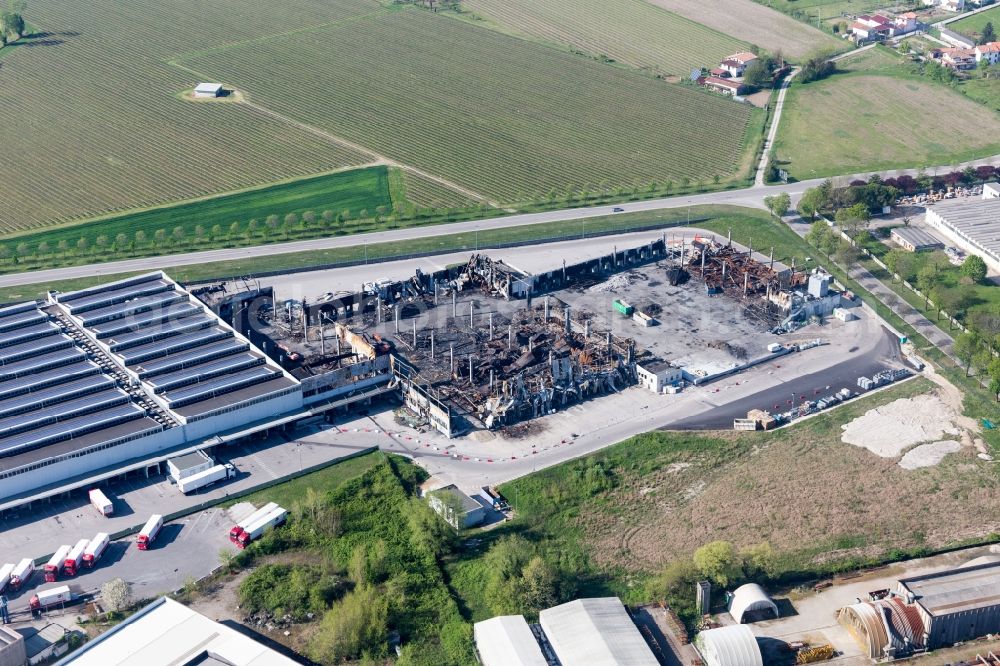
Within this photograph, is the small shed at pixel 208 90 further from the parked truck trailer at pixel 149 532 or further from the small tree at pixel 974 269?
the small tree at pixel 974 269

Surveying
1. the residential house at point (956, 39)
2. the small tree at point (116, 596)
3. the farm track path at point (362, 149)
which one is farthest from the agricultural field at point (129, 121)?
the residential house at point (956, 39)

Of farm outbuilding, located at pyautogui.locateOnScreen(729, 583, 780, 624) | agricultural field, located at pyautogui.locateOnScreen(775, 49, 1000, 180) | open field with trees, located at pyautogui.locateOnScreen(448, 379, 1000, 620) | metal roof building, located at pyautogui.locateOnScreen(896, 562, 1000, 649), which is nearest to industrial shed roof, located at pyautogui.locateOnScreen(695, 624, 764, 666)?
farm outbuilding, located at pyautogui.locateOnScreen(729, 583, 780, 624)

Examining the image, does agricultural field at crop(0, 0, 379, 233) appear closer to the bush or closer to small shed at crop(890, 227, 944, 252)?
small shed at crop(890, 227, 944, 252)

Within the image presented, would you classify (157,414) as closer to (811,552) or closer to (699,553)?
(699,553)

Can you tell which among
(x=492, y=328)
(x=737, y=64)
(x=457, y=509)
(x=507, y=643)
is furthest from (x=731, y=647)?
(x=737, y=64)

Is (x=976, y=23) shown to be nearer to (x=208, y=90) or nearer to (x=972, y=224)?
(x=972, y=224)
